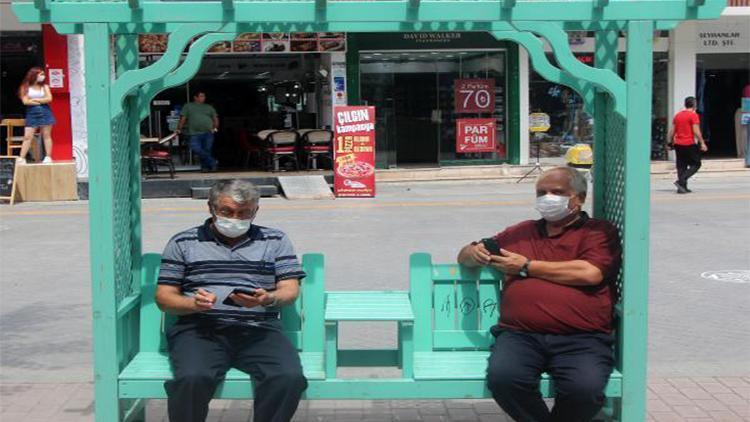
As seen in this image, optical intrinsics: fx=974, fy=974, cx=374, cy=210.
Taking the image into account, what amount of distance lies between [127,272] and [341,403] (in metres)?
1.43

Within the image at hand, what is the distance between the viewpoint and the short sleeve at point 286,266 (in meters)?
4.53

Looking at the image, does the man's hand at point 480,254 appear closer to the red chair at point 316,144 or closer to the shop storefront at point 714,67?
the red chair at point 316,144

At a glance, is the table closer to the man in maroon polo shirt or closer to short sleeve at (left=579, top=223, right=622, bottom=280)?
the man in maroon polo shirt

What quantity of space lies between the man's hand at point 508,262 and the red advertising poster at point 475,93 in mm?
16257

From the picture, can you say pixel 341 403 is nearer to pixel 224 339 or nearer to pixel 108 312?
pixel 224 339

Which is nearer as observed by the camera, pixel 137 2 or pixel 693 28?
pixel 137 2

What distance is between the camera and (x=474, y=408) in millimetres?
5262

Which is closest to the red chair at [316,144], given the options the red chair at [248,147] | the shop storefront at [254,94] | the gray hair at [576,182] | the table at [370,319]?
the shop storefront at [254,94]

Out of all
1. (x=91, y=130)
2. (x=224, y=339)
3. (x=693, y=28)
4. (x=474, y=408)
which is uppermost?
(x=693, y=28)

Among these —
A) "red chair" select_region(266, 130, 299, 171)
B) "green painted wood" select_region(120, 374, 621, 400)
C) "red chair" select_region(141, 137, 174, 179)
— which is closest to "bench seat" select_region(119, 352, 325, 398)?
"green painted wood" select_region(120, 374, 621, 400)

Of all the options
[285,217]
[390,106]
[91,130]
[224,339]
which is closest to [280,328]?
[224,339]

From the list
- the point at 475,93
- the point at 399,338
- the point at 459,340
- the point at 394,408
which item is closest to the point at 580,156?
the point at 475,93

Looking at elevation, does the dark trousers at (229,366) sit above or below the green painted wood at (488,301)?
below

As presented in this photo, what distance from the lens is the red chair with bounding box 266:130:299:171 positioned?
1848 cm
